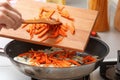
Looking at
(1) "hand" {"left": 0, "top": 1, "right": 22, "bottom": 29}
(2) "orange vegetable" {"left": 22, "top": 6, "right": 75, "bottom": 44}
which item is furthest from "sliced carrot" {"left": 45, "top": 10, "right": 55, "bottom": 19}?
(1) "hand" {"left": 0, "top": 1, "right": 22, "bottom": 29}

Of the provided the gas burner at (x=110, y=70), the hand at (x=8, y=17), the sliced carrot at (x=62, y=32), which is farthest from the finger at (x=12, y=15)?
the gas burner at (x=110, y=70)

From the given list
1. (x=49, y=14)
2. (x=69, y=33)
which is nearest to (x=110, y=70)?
(x=69, y=33)

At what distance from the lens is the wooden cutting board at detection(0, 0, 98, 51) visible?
0.85 meters

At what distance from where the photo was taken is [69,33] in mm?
893

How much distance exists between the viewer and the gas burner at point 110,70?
841 millimetres

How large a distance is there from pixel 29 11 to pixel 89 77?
0.31 meters

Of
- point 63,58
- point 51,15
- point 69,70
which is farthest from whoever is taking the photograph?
point 51,15

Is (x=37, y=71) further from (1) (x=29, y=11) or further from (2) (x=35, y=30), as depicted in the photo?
(1) (x=29, y=11)

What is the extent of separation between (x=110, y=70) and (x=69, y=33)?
16 cm

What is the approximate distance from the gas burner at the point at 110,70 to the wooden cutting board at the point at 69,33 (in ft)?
0.34

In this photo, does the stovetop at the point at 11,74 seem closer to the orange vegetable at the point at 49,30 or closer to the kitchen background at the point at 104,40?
the kitchen background at the point at 104,40

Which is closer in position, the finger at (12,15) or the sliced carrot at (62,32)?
the finger at (12,15)

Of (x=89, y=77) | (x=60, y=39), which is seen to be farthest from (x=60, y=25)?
(x=89, y=77)

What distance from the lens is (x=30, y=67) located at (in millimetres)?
768
